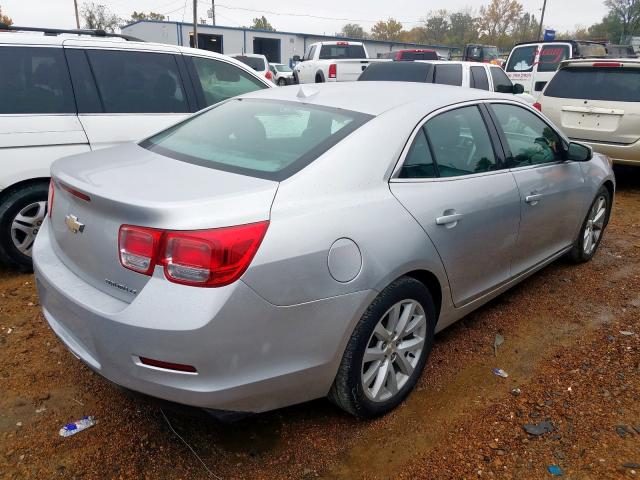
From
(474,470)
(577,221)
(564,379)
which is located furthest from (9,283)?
(577,221)

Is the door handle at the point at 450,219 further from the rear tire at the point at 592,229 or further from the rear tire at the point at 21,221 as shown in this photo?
the rear tire at the point at 21,221

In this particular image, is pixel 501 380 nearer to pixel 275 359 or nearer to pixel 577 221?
pixel 275 359

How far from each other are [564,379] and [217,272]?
2.16m

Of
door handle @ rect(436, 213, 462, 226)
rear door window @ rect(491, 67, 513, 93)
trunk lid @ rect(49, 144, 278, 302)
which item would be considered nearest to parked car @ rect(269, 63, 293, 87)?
rear door window @ rect(491, 67, 513, 93)

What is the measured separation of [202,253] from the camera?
6.42ft

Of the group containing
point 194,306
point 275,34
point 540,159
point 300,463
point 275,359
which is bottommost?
point 300,463

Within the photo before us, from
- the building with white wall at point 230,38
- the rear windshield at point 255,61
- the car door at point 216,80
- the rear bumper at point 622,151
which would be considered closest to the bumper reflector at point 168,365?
the car door at point 216,80

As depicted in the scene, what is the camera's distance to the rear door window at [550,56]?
42.2 ft

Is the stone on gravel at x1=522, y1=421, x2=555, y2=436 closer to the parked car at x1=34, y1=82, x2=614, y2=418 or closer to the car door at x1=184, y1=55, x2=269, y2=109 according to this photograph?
the parked car at x1=34, y1=82, x2=614, y2=418

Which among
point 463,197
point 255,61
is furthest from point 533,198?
point 255,61

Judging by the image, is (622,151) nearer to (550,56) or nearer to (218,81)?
(218,81)

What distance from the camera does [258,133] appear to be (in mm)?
2850

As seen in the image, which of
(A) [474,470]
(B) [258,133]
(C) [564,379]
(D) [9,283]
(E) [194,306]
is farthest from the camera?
(D) [9,283]

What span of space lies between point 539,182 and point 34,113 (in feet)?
12.1
